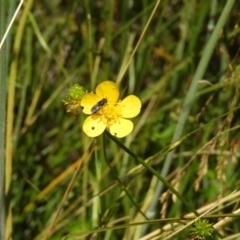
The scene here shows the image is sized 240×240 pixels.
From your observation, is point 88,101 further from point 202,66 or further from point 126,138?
point 126,138

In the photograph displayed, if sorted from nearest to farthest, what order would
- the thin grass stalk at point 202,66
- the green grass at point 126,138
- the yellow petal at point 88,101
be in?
the yellow petal at point 88,101 → the thin grass stalk at point 202,66 → the green grass at point 126,138

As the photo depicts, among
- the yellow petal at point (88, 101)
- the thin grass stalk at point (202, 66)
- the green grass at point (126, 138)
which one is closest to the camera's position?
the yellow petal at point (88, 101)

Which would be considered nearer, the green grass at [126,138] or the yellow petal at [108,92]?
the yellow petal at [108,92]

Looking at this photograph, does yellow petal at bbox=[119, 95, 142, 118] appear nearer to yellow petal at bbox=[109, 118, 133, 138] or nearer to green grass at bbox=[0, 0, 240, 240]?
yellow petal at bbox=[109, 118, 133, 138]

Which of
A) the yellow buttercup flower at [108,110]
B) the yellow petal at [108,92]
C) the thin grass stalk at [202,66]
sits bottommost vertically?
the yellow buttercup flower at [108,110]

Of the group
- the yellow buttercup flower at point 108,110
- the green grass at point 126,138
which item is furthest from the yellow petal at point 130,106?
the green grass at point 126,138

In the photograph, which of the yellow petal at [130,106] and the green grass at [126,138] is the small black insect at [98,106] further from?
the green grass at [126,138]

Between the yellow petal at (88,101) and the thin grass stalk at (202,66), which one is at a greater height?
the thin grass stalk at (202,66)

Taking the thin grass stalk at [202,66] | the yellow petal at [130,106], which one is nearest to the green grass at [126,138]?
the thin grass stalk at [202,66]

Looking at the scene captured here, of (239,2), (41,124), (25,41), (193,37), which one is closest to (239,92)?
(193,37)
